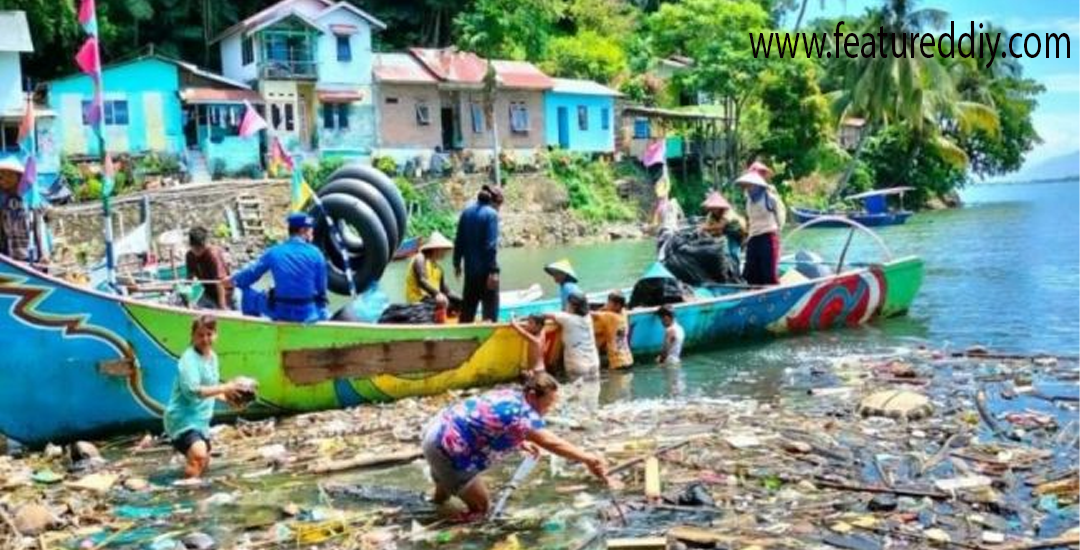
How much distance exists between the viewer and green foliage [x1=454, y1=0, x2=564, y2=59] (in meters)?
50.6

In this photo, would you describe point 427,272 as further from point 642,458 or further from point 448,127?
point 448,127

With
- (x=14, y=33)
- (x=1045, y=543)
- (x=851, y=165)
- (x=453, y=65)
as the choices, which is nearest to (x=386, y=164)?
(x=453, y=65)

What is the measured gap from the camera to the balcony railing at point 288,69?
47.6 m

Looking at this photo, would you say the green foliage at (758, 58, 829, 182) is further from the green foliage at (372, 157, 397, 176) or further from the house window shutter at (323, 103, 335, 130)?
the house window shutter at (323, 103, 335, 130)

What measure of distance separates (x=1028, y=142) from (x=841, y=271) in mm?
65181

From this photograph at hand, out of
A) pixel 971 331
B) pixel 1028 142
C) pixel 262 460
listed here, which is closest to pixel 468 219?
pixel 262 460

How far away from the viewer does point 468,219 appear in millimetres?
13359

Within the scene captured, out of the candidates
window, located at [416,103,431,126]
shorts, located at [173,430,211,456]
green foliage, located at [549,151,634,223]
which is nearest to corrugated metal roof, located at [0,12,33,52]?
window, located at [416,103,431,126]

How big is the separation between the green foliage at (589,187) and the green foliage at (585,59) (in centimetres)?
726

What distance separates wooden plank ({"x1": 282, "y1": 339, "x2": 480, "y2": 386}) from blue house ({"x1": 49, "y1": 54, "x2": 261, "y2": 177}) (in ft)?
112

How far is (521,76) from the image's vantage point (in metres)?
53.0

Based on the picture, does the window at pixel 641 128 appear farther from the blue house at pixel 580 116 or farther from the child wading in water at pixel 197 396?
the child wading in water at pixel 197 396

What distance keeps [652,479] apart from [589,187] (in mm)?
43601

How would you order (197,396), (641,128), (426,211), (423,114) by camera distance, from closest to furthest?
(197,396)
(426,211)
(423,114)
(641,128)
